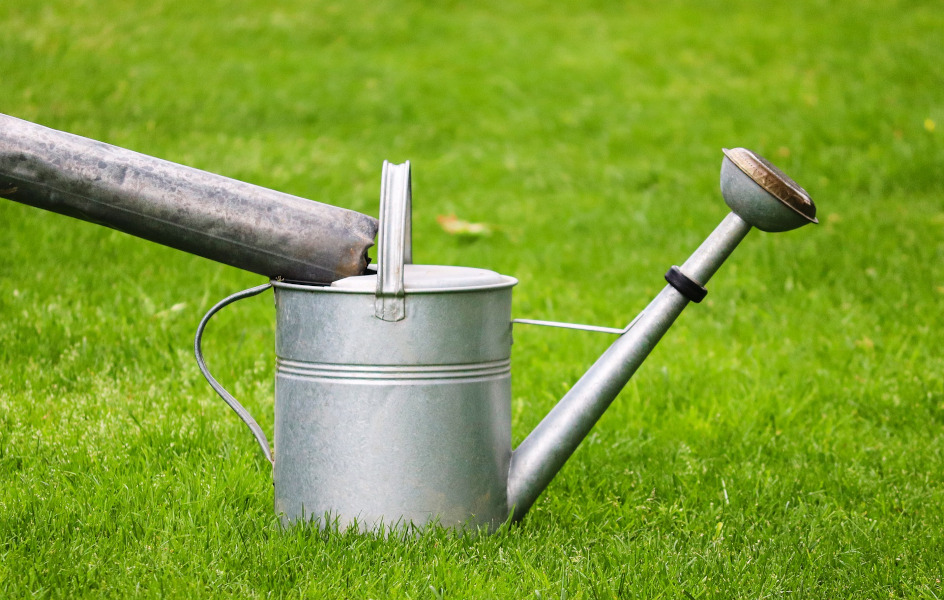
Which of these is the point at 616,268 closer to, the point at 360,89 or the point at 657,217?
the point at 657,217

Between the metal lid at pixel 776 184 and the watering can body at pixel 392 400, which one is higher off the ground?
the metal lid at pixel 776 184

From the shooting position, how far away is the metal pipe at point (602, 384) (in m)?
2.22

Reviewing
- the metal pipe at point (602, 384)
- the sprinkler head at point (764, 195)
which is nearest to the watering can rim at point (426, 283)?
the metal pipe at point (602, 384)

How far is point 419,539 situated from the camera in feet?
7.04

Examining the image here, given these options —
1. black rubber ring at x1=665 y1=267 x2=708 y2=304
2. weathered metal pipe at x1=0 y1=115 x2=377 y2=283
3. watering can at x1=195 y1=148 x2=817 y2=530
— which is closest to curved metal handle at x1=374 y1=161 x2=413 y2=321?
watering can at x1=195 y1=148 x2=817 y2=530

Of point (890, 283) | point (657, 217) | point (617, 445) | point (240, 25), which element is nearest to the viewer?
point (617, 445)

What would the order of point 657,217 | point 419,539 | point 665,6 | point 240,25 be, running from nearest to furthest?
point 419,539, point 657,217, point 240,25, point 665,6

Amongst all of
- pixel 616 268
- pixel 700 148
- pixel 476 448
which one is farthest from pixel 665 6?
pixel 476 448

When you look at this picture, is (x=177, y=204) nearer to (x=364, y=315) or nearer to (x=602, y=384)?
(x=364, y=315)

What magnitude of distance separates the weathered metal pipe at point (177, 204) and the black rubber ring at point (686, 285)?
28.7 inches

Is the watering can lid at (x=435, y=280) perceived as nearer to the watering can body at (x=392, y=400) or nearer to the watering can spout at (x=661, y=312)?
the watering can body at (x=392, y=400)

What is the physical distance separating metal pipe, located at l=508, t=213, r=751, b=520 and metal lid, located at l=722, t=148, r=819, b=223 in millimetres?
133

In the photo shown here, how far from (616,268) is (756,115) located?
2637mm

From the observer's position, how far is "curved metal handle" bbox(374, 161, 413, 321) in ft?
6.71
